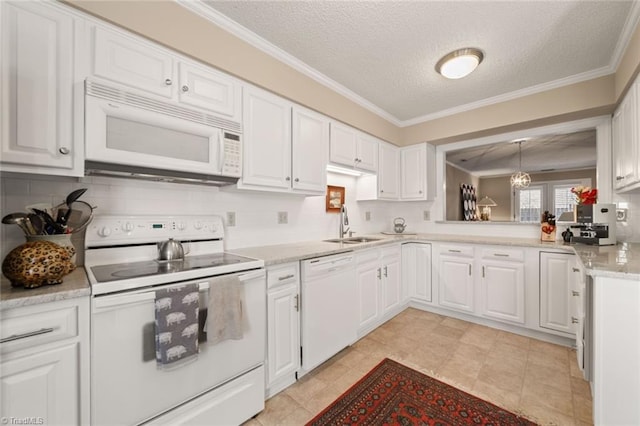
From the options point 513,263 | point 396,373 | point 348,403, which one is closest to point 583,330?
point 513,263

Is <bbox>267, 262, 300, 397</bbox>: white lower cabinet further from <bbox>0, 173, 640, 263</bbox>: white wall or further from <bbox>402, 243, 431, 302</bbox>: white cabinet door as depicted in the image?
<bbox>402, 243, 431, 302</bbox>: white cabinet door

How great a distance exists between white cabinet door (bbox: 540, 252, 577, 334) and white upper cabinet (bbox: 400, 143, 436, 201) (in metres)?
1.49

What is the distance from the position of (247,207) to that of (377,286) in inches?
62.2

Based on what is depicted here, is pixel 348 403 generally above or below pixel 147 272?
below

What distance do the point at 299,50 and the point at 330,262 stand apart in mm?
1775

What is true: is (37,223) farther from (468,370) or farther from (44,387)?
(468,370)

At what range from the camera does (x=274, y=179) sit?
2.12 m

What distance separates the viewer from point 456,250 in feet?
9.91

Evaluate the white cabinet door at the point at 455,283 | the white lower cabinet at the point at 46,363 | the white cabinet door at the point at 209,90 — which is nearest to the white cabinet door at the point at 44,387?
the white lower cabinet at the point at 46,363

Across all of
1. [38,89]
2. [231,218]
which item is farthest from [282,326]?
[38,89]

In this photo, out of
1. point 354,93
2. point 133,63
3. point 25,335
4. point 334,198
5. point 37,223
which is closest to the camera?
point 25,335

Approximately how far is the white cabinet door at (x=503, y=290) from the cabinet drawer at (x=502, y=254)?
0.17 ft

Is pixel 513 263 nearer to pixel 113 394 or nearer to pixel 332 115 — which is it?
pixel 332 115

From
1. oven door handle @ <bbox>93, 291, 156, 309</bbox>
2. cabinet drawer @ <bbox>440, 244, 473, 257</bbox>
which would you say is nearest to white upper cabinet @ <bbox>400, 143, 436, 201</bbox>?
cabinet drawer @ <bbox>440, 244, 473, 257</bbox>
